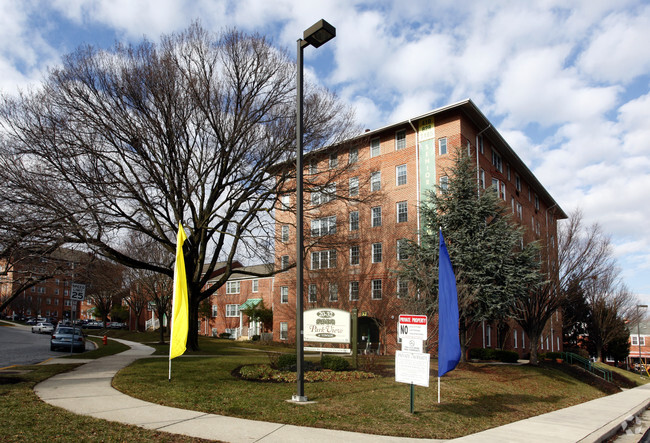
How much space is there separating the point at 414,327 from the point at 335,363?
560cm

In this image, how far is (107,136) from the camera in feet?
61.8

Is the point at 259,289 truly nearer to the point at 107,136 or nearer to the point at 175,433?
the point at 107,136

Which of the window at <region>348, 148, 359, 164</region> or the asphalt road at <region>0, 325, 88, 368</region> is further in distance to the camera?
the window at <region>348, 148, 359, 164</region>

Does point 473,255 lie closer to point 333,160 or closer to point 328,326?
point 333,160

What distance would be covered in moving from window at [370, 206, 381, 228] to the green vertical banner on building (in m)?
3.85

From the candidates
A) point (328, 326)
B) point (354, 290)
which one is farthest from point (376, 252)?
point (328, 326)

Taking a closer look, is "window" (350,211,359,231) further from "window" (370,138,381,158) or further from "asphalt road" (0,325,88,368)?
"asphalt road" (0,325,88,368)

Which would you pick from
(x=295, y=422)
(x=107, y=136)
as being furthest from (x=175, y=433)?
(x=107, y=136)

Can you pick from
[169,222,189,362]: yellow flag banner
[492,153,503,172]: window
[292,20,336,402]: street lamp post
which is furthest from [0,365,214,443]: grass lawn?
[492,153,503,172]: window

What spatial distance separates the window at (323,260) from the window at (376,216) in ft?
12.8

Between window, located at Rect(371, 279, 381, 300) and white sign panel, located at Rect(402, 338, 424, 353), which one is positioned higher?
window, located at Rect(371, 279, 381, 300)

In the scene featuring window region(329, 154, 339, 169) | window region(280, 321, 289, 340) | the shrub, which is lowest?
window region(280, 321, 289, 340)

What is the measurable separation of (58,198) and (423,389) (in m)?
14.2

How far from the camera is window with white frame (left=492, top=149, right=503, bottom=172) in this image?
1555 inches
